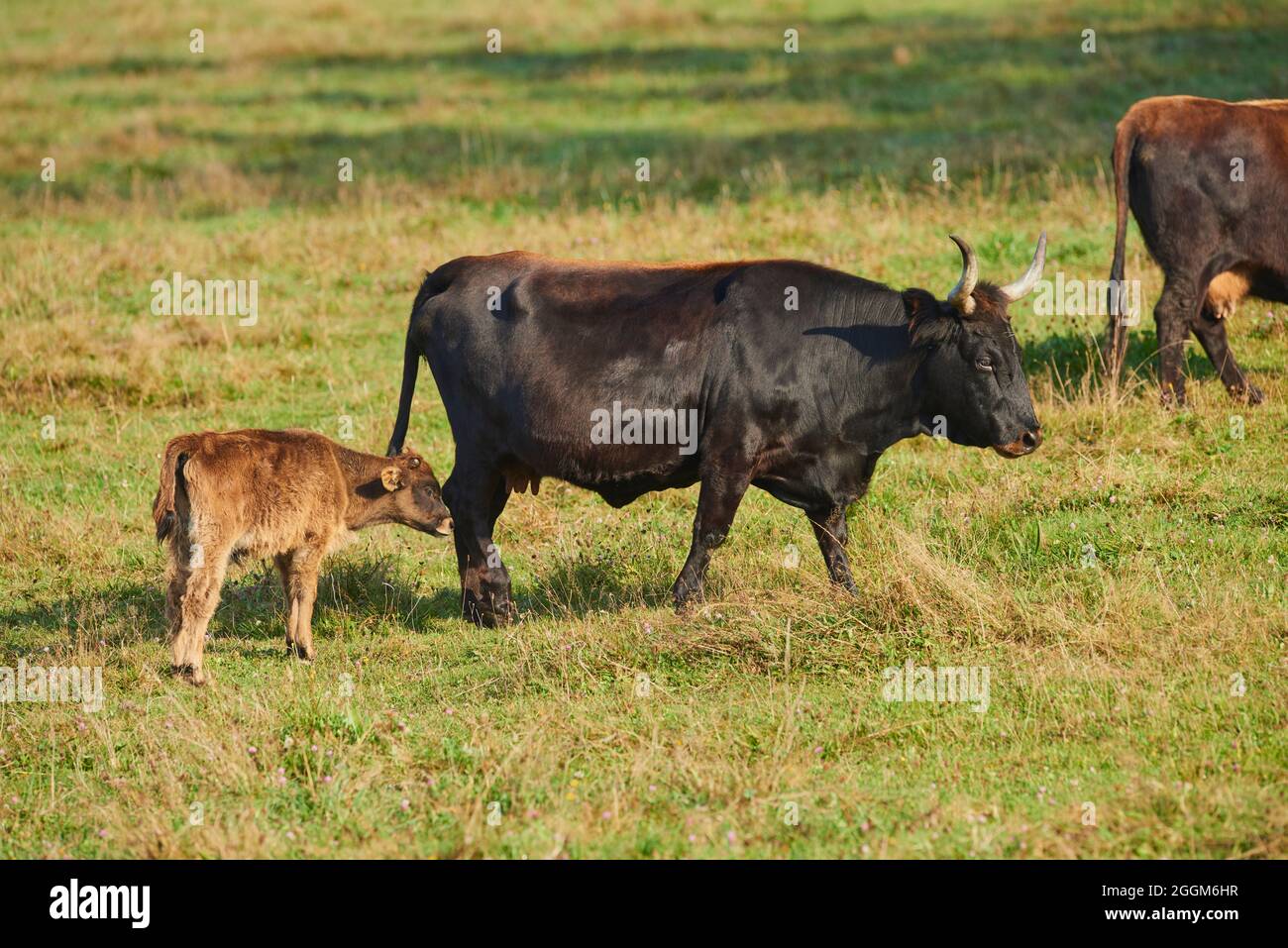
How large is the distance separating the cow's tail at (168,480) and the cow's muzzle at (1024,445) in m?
4.36

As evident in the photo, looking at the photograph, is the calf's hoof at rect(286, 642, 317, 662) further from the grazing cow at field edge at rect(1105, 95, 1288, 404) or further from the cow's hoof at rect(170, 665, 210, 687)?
the grazing cow at field edge at rect(1105, 95, 1288, 404)

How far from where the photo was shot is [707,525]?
8.52 metres

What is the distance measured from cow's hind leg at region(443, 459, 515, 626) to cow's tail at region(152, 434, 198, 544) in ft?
5.31

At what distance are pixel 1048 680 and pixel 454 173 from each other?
519 inches

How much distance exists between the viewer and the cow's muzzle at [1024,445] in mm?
8680

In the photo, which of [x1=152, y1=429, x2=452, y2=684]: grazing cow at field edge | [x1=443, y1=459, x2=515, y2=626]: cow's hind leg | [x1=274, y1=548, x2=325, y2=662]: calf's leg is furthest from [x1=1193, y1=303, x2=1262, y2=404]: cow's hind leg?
[x1=274, y1=548, x2=325, y2=662]: calf's leg

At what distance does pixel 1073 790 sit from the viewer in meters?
6.31

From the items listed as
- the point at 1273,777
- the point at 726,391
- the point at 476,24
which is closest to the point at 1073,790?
the point at 1273,777

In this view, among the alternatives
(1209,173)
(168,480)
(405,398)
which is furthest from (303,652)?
(1209,173)

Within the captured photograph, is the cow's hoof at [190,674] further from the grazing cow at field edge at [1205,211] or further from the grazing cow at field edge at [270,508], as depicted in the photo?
the grazing cow at field edge at [1205,211]

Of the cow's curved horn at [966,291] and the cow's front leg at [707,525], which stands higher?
the cow's curved horn at [966,291]

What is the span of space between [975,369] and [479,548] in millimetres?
2988

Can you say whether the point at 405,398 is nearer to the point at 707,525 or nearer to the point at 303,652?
the point at 303,652

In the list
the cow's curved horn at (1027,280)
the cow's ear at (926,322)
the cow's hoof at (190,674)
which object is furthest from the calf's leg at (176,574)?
the cow's curved horn at (1027,280)
